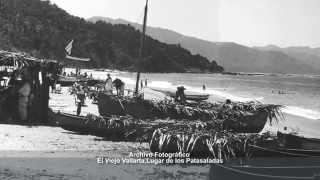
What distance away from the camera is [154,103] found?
16953 millimetres

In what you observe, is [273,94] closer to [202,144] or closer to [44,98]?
[44,98]

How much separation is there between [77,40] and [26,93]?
308 feet

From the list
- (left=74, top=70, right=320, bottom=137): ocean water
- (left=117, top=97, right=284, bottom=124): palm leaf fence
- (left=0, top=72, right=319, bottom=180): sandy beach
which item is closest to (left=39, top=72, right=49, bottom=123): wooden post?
(left=0, top=72, right=319, bottom=180): sandy beach

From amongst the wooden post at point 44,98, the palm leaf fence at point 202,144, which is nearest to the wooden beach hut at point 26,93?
the wooden post at point 44,98

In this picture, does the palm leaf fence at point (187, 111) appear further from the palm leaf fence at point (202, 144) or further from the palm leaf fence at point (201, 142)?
the palm leaf fence at point (202, 144)

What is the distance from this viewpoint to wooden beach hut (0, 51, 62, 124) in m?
15.6

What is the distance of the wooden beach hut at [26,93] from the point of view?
15633 mm

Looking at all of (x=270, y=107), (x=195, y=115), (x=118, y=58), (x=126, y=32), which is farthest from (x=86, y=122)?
(x=126, y=32)

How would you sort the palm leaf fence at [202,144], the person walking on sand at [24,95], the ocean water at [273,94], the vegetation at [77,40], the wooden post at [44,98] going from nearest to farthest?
the palm leaf fence at [202,144] < the person walking on sand at [24,95] < the wooden post at [44,98] < the ocean water at [273,94] < the vegetation at [77,40]

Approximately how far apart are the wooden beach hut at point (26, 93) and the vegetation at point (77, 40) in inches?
1909

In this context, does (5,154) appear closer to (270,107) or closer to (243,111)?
(243,111)

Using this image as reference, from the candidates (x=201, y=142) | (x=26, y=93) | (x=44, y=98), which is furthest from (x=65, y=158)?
(x=44, y=98)

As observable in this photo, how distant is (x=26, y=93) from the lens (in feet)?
51.3

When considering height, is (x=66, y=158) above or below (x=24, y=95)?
below
